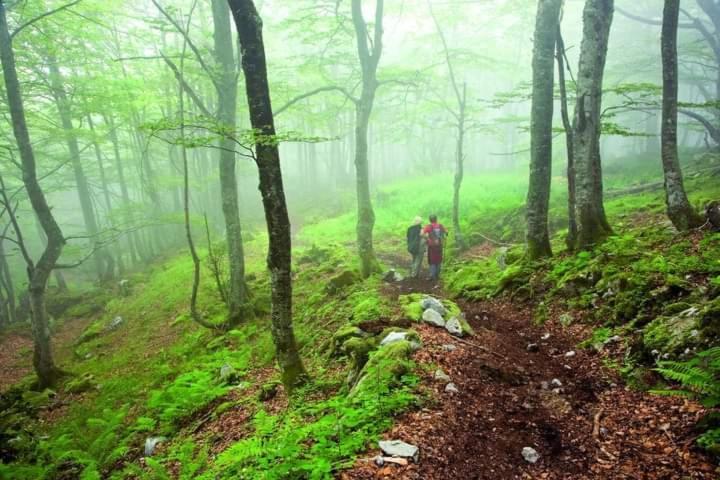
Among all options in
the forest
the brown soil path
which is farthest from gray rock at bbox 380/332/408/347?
the brown soil path

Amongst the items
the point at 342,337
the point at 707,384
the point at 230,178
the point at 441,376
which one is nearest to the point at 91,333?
the point at 230,178

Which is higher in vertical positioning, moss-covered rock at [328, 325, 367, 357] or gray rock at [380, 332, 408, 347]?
gray rock at [380, 332, 408, 347]

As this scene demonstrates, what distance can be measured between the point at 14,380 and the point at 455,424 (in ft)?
46.7

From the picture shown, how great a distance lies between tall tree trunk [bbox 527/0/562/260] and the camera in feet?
29.3

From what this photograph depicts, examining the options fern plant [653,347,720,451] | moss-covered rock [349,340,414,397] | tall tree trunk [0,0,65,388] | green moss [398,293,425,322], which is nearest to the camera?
fern plant [653,347,720,451]

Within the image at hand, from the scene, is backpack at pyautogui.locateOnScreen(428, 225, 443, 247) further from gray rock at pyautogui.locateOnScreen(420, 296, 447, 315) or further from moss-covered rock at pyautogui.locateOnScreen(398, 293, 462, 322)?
gray rock at pyautogui.locateOnScreen(420, 296, 447, 315)

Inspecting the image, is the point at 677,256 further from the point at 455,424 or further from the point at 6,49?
the point at 6,49

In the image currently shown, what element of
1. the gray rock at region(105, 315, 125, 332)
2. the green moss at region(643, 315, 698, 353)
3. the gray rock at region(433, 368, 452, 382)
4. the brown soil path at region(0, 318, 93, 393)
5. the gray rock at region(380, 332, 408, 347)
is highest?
the green moss at region(643, 315, 698, 353)

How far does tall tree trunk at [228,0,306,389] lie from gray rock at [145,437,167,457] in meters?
2.34

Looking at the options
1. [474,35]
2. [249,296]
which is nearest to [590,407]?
[249,296]

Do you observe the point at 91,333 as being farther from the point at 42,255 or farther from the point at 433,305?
the point at 433,305

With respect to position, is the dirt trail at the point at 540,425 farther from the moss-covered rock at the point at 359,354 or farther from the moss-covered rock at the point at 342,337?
the moss-covered rock at the point at 342,337

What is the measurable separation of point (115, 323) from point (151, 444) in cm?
1057

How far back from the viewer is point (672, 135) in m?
8.16
